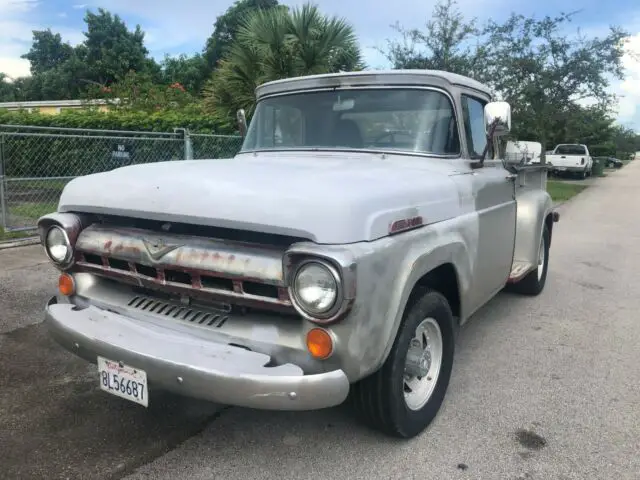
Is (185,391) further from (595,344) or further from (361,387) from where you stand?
(595,344)

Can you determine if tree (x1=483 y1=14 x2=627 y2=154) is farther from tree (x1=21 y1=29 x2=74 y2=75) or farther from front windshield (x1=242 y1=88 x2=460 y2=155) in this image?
tree (x1=21 y1=29 x2=74 y2=75)

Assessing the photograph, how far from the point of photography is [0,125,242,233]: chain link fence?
877 centimetres

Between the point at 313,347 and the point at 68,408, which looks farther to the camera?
the point at 68,408

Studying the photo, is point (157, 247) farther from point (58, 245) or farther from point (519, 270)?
point (519, 270)

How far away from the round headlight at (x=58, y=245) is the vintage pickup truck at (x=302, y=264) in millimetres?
11

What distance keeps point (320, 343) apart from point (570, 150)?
1218 inches

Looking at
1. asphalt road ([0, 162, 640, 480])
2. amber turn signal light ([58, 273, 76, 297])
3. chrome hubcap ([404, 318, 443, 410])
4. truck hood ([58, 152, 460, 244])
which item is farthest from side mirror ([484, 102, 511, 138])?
amber turn signal light ([58, 273, 76, 297])

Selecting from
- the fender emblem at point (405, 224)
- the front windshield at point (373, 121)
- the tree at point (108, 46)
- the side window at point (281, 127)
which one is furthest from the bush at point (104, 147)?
the tree at point (108, 46)

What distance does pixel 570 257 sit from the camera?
26.8ft

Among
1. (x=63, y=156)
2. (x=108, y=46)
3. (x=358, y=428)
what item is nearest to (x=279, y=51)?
(x=63, y=156)

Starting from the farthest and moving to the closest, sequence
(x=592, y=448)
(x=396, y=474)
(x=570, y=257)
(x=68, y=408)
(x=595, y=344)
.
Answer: (x=570, y=257)
(x=595, y=344)
(x=68, y=408)
(x=592, y=448)
(x=396, y=474)

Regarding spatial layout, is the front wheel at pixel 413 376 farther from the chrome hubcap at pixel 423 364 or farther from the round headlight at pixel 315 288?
the round headlight at pixel 315 288

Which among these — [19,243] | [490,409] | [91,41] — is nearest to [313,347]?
[490,409]

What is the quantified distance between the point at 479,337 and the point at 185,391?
297 cm
